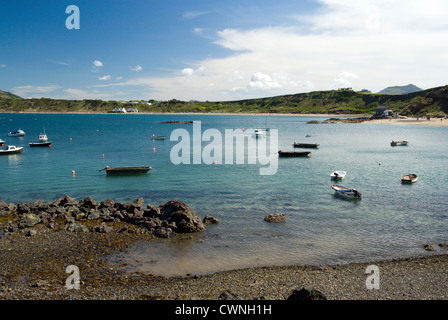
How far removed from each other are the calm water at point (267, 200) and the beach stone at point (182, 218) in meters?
0.93

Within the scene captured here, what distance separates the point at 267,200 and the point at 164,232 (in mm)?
13611

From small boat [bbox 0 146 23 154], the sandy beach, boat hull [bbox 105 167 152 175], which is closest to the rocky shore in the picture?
boat hull [bbox 105 167 152 175]

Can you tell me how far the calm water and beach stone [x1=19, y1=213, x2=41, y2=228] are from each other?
8.75 meters

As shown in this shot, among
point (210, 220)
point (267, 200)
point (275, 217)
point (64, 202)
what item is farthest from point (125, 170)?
point (275, 217)

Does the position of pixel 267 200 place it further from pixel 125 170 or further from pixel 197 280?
pixel 125 170

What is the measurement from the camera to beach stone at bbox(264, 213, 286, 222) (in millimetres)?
27438

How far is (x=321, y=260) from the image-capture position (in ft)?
67.2

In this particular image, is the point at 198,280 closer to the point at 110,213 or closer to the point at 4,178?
the point at 110,213

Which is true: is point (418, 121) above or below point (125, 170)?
above

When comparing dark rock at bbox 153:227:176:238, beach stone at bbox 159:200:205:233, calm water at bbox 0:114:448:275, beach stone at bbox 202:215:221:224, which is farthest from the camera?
beach stone at bbox 202:215:221:224

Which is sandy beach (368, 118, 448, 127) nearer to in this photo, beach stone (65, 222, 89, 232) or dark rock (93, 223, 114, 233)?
dark rock (93, 223, 114, 233)

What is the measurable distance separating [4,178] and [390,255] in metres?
47.2

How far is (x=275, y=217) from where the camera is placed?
27.6 metres

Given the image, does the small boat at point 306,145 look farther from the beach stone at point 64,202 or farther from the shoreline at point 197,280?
the beach stone at point 64,202
